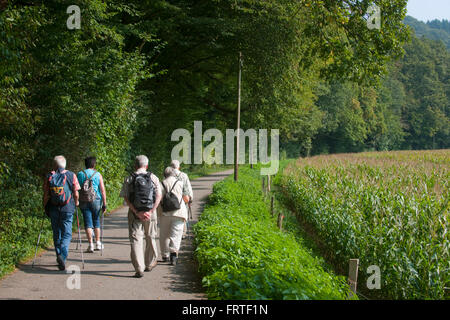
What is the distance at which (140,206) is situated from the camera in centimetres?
728

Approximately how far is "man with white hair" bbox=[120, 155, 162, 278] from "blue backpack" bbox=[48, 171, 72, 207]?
42.0 inches

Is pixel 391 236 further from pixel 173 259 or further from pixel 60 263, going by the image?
pixel 60 263

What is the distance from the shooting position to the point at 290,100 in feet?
78.1

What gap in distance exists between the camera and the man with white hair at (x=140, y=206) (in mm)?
7250

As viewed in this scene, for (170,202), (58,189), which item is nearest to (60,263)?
(58,189)

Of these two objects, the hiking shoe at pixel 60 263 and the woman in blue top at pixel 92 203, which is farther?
the woman in blue top at pixel 92 203

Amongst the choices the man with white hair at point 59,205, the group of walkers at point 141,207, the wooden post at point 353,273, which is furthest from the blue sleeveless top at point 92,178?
the wooden post at point 353,273

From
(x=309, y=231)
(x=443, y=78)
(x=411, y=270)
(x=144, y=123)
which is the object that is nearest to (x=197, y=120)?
(x=144, y=123)

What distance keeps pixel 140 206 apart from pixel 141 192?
0.74ft

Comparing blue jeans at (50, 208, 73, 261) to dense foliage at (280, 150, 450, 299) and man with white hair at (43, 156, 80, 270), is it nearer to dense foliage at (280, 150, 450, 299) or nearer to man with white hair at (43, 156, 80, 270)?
man with white hair at (43, 156, 80, 270)

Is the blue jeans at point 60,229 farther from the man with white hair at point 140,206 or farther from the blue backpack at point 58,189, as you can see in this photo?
the man with white hair at point 140,206

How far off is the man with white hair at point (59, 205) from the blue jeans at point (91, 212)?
48.9 inches
